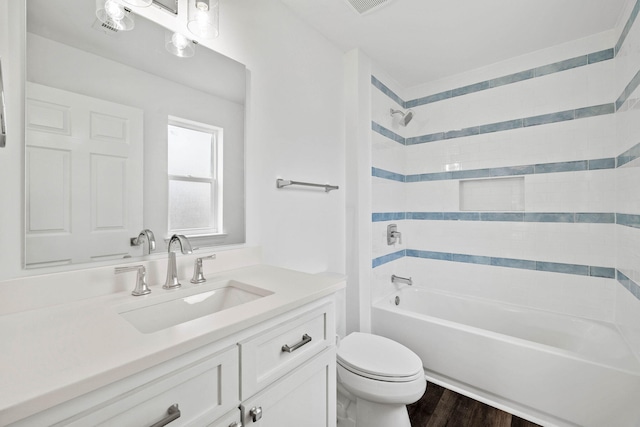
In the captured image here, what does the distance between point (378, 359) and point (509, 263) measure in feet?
5.11

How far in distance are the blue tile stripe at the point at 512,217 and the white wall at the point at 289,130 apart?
1.99 feet

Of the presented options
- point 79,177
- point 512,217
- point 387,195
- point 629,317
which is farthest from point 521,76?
point 79,177

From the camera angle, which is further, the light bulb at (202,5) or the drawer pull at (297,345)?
the light bulb at (202,5)

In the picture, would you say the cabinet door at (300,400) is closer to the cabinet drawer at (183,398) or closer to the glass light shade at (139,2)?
the cabinet drawer at (183,398)

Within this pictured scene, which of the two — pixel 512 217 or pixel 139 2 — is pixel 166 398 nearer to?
pixel 139 2

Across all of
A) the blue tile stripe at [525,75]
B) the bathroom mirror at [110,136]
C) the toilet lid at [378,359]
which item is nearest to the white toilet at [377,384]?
the toilet lid at [378,359]

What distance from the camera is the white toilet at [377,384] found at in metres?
1.38

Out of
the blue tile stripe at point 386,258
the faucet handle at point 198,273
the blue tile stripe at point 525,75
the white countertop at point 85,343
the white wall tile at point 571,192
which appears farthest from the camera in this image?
the blue tile stripe at point 386,258

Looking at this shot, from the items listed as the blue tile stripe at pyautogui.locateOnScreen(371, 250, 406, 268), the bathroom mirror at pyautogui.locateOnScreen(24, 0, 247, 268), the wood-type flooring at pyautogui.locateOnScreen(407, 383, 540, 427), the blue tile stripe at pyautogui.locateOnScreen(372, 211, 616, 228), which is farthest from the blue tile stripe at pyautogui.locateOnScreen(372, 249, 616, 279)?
the bathroom mirror at pyautogui.locateOnScreen(24, 0, 247, 268)

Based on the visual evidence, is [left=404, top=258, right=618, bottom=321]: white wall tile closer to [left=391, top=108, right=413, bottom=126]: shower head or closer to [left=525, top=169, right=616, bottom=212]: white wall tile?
[left=525, top=169, right=616, bottom=212]: white wall tile

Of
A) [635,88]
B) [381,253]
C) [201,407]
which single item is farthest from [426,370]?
[635,88]

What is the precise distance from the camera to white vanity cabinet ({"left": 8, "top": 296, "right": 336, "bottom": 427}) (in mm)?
538

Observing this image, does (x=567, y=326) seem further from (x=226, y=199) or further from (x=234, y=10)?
(x=234, y=10)

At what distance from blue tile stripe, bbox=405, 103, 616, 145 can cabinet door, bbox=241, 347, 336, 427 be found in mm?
2327
